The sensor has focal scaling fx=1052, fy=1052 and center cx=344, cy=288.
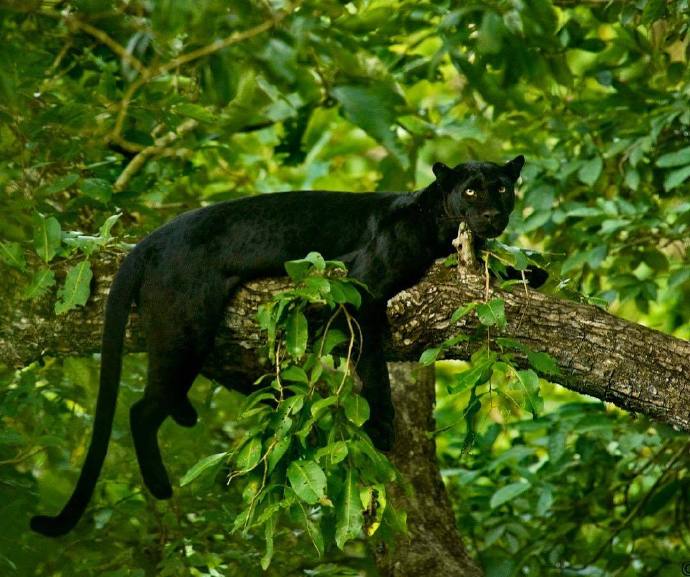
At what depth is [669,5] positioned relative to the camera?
3758 mm

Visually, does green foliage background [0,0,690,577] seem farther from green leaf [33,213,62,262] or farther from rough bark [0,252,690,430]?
rough bark [0,252,690,430]

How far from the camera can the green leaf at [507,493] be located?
3.95m

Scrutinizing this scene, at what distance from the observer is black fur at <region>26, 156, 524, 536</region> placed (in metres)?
3.18

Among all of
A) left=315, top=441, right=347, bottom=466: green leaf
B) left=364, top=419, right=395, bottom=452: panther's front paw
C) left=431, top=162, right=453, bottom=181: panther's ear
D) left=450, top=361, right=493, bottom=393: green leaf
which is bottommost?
left=364, top=419, right=395, bottom=452: panther's front paw

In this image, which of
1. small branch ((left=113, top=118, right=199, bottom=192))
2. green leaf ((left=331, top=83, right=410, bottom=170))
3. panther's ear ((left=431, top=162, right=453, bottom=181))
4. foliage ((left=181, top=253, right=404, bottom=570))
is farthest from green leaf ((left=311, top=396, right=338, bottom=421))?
small branch ((left=113, top=118, right=199, bottom=192))

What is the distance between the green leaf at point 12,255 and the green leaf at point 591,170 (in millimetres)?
2263

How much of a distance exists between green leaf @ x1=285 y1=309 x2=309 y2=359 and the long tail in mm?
759

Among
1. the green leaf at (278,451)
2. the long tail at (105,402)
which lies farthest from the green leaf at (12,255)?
the green leaf at (278,451)

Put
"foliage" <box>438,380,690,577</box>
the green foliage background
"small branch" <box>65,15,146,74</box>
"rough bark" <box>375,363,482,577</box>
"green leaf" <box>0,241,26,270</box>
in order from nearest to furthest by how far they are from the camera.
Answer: "small branch" <box>65,15,146,74</box>
"green leaf" <box>0,241,26,270</box>
the green foliage background
"rough bark" <box>375,363,482,577</box>
"foliage" <box>438,380,690,577</box>

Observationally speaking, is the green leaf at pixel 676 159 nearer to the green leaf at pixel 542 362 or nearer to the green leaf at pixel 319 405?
the green leaf at pixel 542 362

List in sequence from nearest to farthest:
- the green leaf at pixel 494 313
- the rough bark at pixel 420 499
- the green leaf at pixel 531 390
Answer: the green leaf at pixel 531 390, the green leaf at pixel 494 313, the rough bark at pixel 420 499

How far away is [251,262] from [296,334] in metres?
0.76

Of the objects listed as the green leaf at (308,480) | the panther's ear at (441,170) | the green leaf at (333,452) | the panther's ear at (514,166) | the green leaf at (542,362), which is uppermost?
the panther's ear at (441,170)

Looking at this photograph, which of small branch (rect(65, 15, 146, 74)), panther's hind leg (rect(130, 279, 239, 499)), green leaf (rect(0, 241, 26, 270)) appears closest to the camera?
small branch (rect(65, 15, 146, 74))
